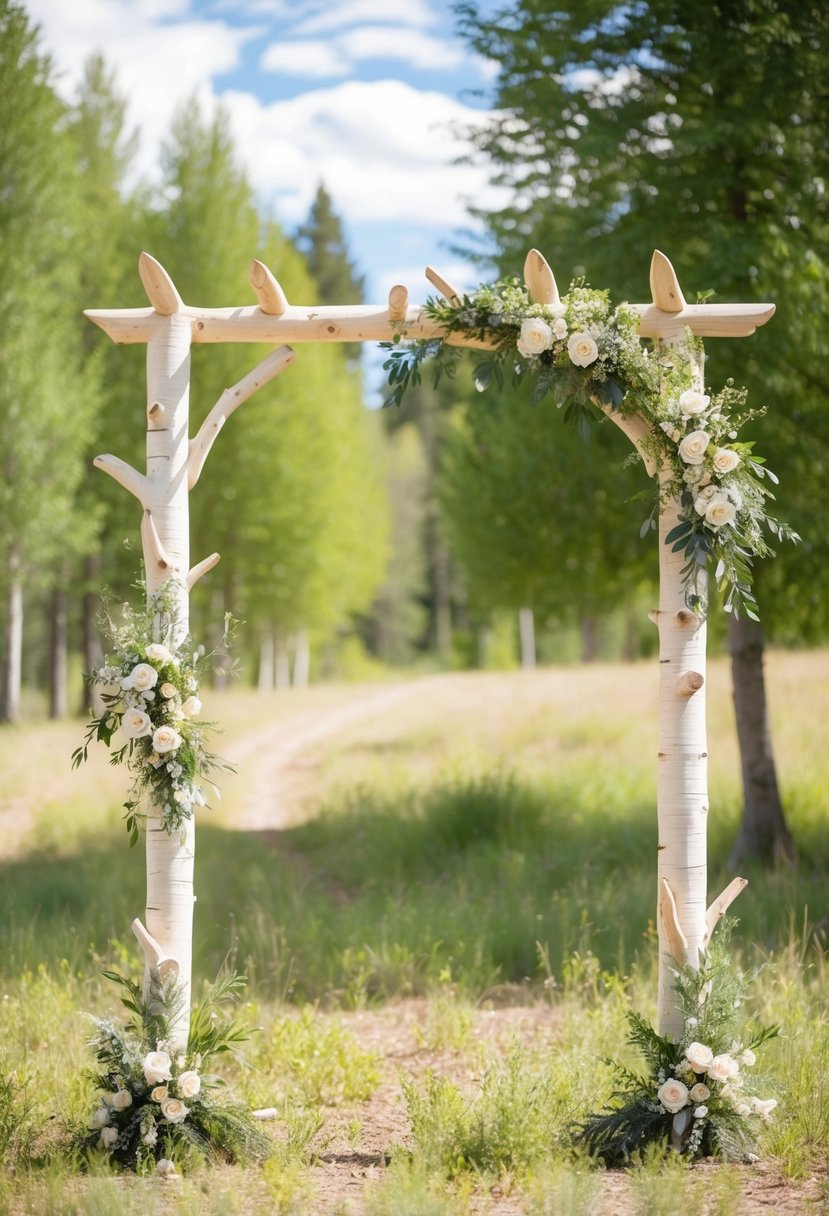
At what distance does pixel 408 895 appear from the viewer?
25.9ft

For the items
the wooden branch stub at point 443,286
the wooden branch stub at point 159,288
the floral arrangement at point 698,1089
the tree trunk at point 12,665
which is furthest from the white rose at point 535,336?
the tree trunk at point 12,665

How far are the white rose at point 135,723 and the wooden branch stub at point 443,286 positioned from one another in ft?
7.70

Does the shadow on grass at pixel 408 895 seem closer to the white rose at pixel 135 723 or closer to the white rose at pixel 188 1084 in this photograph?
the white rose at pixel 188 1084

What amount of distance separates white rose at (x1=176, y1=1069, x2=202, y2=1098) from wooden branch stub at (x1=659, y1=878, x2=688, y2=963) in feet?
6.87

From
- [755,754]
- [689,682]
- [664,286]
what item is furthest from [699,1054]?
[755,754]

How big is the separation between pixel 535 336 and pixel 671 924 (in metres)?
2.65

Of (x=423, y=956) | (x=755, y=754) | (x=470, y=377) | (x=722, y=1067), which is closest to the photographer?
(x=722, y=1067)

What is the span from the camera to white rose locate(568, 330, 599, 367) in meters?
4.57

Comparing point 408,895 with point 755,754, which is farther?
point 755,754

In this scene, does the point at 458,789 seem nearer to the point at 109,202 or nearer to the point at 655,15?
the point at 655,15

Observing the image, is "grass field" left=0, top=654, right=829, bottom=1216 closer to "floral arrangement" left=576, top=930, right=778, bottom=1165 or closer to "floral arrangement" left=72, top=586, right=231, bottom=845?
"floral arrangement" left=576, top=930, right=778, bottom=1165

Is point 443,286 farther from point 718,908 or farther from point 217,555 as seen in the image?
point 718,908

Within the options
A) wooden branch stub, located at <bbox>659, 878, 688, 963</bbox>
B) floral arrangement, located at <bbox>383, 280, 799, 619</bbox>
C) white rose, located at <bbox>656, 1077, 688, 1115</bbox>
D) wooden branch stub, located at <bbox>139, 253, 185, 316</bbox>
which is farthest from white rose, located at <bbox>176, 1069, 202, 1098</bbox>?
wooden branch stub, located at <bbox>139, 253, 185, 316</bbox>

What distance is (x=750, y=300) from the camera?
7.61 meters
